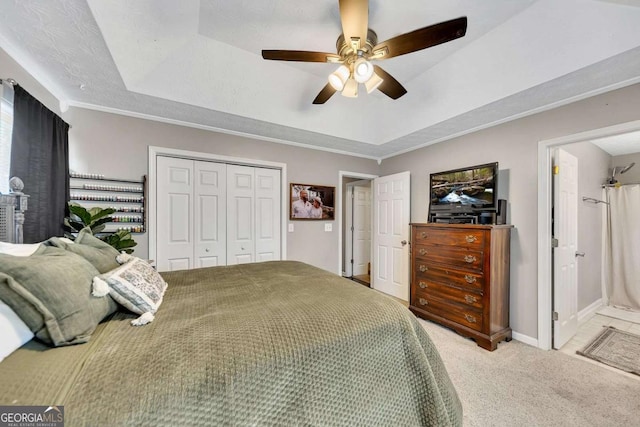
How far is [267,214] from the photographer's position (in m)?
3.31

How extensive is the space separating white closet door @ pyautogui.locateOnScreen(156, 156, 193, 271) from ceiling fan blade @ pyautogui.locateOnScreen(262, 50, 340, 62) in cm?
175

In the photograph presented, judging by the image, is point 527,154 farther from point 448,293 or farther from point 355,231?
point 355,231

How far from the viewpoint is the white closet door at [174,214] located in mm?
2682

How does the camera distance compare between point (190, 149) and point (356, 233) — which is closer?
point (190, 149)

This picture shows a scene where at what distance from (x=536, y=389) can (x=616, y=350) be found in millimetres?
1300

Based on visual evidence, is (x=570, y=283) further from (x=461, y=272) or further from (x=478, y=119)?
(x=478, y=119)

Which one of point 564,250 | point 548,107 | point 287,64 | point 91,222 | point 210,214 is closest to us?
point 91,222

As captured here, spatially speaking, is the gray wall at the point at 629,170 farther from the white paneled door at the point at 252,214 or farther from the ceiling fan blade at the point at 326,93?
the white paneled door at the point at 252,214

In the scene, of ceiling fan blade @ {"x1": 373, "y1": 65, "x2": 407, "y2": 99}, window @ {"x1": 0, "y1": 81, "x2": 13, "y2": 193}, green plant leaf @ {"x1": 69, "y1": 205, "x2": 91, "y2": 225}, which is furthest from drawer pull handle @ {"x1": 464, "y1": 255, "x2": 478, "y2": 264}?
window @ {"x1": 0, "y1": 81, "x2": 13, "y2": 193}

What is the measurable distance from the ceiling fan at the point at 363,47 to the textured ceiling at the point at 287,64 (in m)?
0.44

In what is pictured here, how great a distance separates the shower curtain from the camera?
320 centimetres

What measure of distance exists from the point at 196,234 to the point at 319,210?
1721 millimetres

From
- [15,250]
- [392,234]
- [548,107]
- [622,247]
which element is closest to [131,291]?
[15,250]

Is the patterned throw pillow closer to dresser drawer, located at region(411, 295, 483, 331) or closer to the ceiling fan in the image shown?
the ceiling fan
